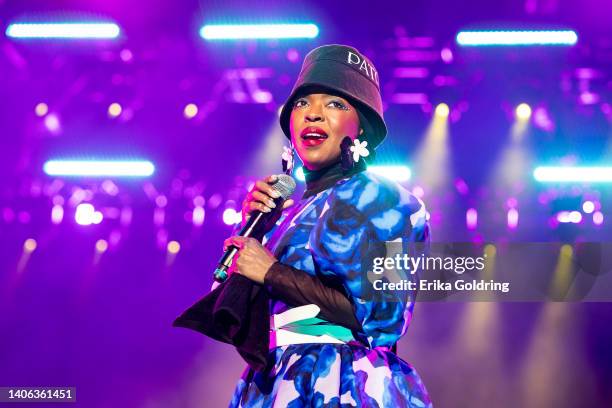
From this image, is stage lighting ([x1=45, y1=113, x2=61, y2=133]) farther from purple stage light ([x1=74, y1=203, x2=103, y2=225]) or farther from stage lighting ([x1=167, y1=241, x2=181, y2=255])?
stage lighting ([x1=167, y1=241, x2=181, y2=255])

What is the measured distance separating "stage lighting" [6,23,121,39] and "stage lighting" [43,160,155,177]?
2.20ft

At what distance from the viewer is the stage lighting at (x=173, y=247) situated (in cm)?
360

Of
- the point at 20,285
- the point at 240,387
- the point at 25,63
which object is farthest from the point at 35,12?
the point at 240,387

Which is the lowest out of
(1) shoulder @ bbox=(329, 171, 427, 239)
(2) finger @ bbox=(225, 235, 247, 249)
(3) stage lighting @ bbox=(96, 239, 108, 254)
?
(2) finger @ bbox=(225, 235, 247, 249)

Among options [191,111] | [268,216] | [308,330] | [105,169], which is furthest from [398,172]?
[308,330]

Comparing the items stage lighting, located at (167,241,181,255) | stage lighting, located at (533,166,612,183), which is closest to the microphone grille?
stage lighting, located at (167,241,181,255)

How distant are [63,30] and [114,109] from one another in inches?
20.0

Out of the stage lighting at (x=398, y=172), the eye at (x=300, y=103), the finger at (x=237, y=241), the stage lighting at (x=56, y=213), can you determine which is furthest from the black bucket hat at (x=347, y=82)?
the stage lighting at (x=56, y=213)

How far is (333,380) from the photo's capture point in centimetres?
141

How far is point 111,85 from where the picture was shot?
3.72 meters

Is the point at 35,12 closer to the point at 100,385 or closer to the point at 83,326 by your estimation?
the point at 83,326

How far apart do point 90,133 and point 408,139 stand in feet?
5.38

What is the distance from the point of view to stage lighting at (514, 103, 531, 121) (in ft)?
11.5

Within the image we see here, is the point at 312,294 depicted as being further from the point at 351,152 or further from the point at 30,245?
the point at 30,245
